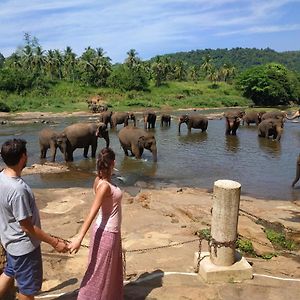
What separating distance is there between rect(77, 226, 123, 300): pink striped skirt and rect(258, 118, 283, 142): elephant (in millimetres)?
24076

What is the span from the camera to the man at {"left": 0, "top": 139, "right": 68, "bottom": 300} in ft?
13.2

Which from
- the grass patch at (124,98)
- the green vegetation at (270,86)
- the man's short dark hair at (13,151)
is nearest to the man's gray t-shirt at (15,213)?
the man's short dark hair at (13,151)

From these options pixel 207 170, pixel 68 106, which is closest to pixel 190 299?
pixel 207 170

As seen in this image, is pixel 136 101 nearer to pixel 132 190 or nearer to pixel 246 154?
pixel 246 154

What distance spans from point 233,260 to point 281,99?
64.8 meters

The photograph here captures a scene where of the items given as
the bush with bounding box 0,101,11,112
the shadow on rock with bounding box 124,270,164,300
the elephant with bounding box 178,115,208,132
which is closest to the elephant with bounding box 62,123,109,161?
the elephant with bounding box 178,115,208,132

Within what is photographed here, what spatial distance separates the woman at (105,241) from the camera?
14.6ft

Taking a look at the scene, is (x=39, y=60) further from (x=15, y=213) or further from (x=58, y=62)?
(x=15, y=213)

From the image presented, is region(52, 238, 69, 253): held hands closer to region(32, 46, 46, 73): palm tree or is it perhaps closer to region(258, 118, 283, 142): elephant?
region(258, 118, 283, 142): elephant

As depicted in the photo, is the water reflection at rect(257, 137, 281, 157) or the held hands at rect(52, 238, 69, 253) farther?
the water reflection at rect(257, 137, 281, 157)

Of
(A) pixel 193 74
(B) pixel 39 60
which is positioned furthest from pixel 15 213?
(A) pixel 193 74

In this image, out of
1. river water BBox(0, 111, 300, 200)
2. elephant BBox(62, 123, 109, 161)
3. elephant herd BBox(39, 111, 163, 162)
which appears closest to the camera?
river water BBox(0, 111, 300, 200)

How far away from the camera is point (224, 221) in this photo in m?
5.85

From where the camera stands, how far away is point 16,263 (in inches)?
165
